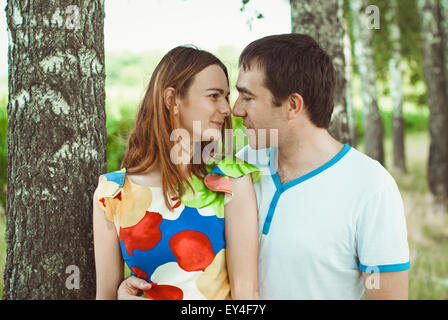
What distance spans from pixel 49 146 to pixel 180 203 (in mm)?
728

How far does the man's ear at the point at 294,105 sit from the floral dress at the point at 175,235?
0.46m

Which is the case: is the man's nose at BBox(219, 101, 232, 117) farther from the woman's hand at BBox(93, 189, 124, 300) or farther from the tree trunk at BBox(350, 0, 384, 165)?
the tree trunk at BBox(350, 0, 384, 165)

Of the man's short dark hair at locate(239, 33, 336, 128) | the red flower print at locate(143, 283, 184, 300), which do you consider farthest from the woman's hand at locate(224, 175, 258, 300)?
the man's short dark hair at locate(239, 33, 336, 128)

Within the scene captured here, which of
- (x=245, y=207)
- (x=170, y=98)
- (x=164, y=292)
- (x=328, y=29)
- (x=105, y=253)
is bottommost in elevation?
(x=164, y=292)

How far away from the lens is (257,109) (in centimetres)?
230

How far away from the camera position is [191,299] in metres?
1.96

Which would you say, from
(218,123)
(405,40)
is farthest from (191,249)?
(405,40)

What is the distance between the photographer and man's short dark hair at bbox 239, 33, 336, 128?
2.24m

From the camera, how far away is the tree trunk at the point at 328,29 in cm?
337

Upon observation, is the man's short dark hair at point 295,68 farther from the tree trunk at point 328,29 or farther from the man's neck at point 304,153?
the tree trunk at point 328,29

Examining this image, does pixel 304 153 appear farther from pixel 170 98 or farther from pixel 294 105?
pixel 170 98

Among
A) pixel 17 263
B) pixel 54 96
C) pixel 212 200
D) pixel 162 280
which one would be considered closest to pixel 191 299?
pixel 162 280

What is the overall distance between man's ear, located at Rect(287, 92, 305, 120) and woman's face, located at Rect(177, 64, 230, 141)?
13.3 inches
